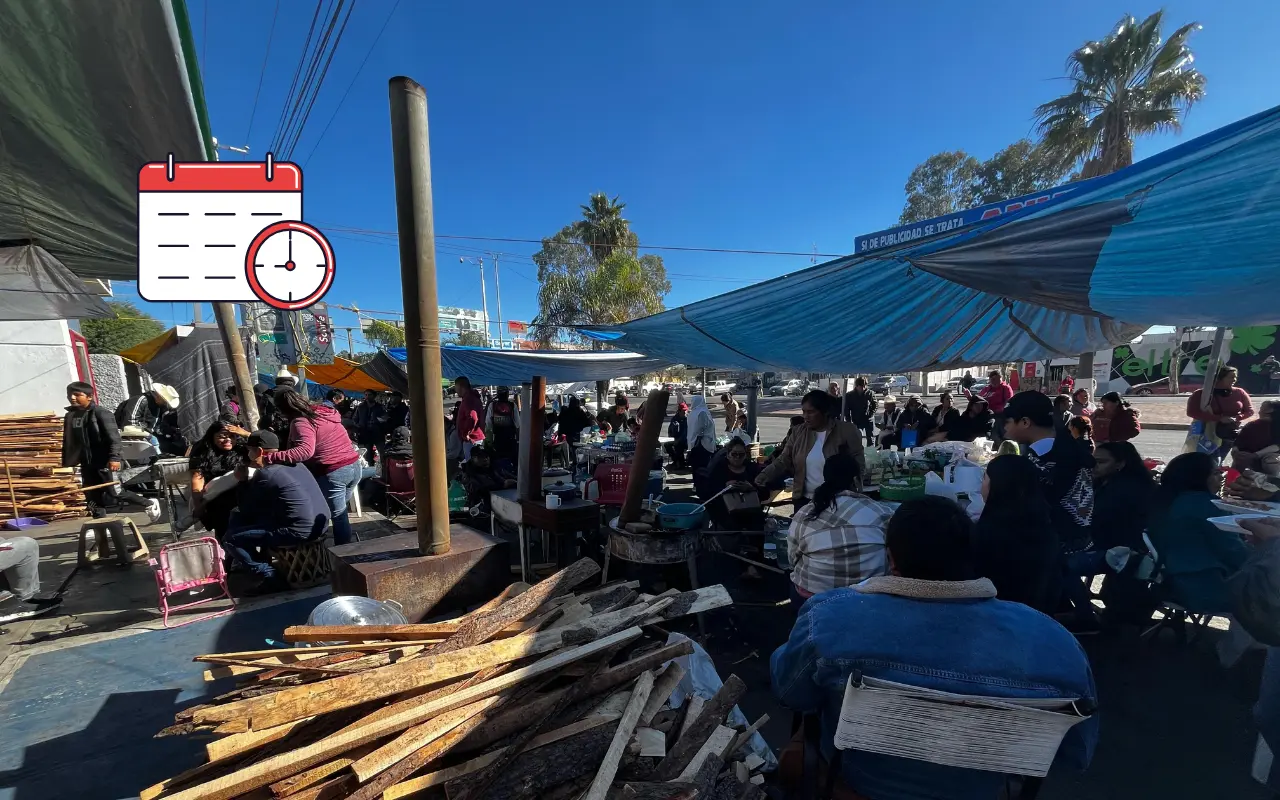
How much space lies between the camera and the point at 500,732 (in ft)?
6.65

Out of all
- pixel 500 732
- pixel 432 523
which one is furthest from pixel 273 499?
pixel 500 732

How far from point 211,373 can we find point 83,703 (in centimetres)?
1065

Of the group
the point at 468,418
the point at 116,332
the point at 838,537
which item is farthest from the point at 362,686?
the point at 116,332

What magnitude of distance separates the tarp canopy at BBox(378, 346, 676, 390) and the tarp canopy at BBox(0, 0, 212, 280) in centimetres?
545

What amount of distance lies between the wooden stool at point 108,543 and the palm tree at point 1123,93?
81.6 feet

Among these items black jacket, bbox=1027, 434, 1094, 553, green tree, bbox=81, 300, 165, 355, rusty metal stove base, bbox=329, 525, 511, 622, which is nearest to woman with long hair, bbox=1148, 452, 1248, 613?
black jacket, bbox=1027, 434, 1094, 553

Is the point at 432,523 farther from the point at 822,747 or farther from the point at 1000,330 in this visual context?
the point at 1000,330

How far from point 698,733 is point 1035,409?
367 centimetres

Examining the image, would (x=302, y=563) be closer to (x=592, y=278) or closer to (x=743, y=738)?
(x=743, y=738)

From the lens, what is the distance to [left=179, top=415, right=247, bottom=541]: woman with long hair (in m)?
5.12

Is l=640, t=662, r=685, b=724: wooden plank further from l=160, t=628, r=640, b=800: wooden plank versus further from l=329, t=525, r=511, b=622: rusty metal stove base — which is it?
l=329, t=525, r=511, b=622: rusty metal stove base

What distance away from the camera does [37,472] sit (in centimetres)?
762

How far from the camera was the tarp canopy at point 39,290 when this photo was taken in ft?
16.9

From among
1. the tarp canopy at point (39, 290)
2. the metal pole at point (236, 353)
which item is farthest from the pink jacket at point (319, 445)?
the tarp canopy at point (39, 290)
